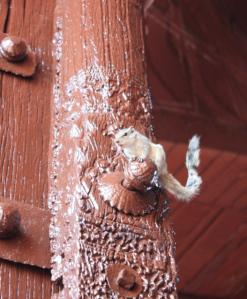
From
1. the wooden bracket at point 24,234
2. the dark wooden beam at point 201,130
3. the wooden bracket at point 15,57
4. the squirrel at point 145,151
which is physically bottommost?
the wooden bracket at point 24,234

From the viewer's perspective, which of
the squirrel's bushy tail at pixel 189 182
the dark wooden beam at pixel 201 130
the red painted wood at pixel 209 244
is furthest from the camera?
the red painted wood at pixel 209 244

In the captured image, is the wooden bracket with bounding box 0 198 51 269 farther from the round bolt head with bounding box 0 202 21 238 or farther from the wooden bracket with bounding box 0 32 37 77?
the wooden bracket with bounding box 0 32 37 77

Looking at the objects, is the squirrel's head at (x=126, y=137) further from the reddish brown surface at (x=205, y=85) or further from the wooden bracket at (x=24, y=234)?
the reddish brown surface at (x=205, y=85)

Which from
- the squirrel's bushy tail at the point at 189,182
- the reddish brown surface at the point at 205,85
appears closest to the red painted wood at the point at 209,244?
the reddish brown surface at the point at 205,85

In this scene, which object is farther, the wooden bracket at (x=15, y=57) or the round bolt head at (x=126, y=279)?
the wooden bracket at (x=15, y=57)

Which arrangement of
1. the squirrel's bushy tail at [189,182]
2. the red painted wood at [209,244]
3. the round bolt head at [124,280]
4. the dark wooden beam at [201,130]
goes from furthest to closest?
the red painted wood at [209,244] < the dark wooden beam at [201,130] < the squirrel's bushy tail at [189,182] < the round bolt head at [124,280]

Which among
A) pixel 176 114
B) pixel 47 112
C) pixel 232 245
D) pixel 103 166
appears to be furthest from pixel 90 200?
pixel 232 245

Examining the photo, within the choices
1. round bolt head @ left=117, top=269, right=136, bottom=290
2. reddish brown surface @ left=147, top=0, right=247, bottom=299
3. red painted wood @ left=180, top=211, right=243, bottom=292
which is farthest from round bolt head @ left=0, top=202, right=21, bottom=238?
red painted wood @ left=180, top=211, right=243, bottom=292
